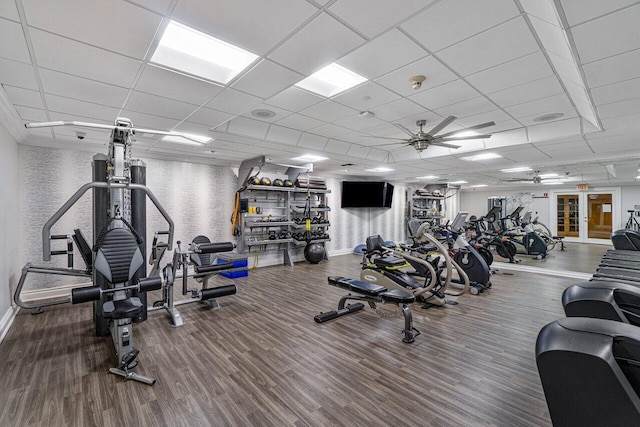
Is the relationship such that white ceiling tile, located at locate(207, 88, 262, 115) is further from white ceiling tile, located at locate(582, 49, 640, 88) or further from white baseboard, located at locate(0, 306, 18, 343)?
white baseboard, located at locate(0, 306, 18, 343)

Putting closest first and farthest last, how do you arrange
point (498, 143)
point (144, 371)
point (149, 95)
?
point (144, 371) → point (149, 95) → point (498, 143)

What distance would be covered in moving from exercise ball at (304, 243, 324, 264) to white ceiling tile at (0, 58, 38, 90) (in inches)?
239

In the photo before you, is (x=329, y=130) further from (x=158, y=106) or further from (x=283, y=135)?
(x=158, y=106)

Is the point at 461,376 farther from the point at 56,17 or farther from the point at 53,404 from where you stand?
the point at 56,17

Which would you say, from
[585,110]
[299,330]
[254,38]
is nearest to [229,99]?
[254,38]

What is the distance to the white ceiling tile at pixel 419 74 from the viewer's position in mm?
2477

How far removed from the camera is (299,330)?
11.3ft

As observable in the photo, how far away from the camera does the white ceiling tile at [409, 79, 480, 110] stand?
9.59 ft

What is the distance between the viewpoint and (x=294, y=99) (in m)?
3.29

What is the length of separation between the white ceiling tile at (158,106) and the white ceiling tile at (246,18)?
1502mm

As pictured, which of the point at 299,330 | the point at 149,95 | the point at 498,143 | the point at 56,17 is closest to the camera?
the point at 56,17

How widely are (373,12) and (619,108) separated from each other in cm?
359

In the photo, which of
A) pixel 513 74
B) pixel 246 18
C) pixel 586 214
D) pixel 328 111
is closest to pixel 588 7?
pixel 513 74

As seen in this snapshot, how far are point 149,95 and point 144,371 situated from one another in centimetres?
275
